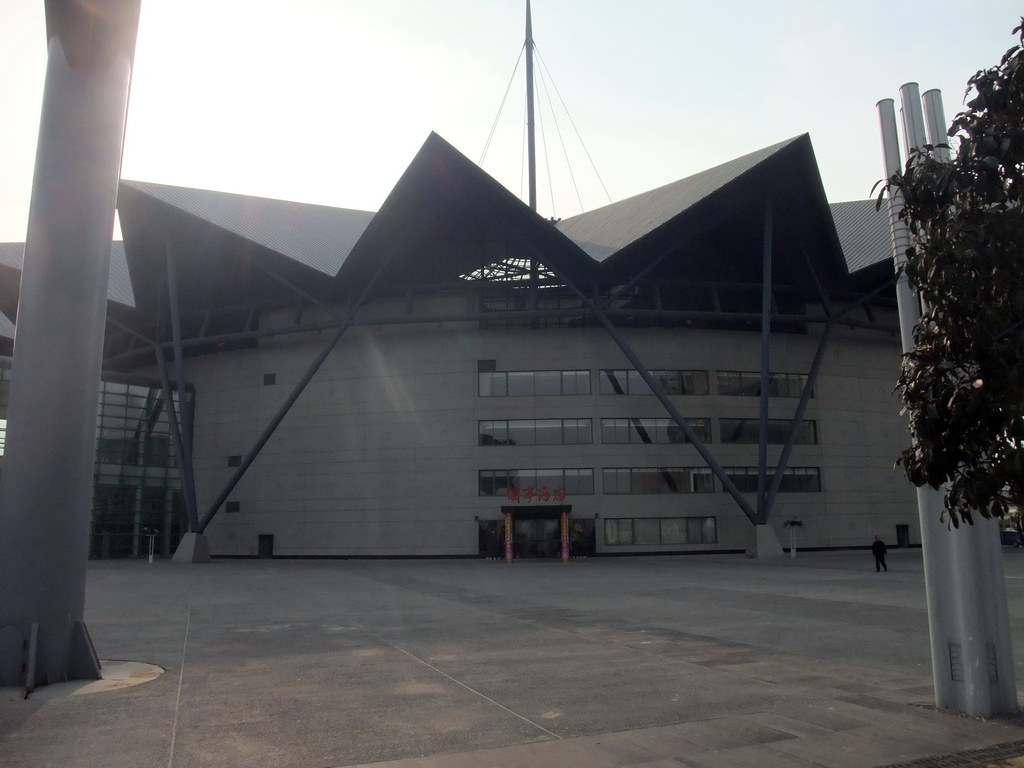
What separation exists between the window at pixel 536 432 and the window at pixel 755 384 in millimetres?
8361

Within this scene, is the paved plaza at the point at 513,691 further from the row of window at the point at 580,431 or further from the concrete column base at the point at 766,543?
the row of window at the point at 580,431

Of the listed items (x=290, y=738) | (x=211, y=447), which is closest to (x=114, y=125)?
(x=290, y=738)

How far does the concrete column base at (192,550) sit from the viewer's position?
43281mm

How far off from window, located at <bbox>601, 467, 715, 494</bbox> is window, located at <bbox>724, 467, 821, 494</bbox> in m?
1.56

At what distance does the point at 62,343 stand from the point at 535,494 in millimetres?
35405

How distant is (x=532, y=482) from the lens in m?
44.1

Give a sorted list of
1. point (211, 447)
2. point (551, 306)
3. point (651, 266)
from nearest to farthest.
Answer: point (651, 266)
point (551, 306)
point (211, 447)

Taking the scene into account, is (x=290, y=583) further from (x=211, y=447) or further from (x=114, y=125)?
(x=211, y=447)

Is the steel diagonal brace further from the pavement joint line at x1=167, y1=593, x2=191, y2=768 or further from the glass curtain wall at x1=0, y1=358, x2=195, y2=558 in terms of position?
the pavement joint line at x1=167, y1=593, x2=191, y2=768

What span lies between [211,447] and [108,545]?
805 cm

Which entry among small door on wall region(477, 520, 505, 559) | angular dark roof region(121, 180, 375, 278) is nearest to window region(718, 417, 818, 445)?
small door on wall region(477, 520, 505, 559)

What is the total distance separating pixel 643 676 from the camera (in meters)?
9.61

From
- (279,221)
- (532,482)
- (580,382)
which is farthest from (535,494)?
(279,221)

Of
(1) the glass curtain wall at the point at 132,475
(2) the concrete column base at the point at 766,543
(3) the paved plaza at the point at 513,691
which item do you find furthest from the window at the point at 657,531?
(1) the glass curtain wall at the point at 132,475
